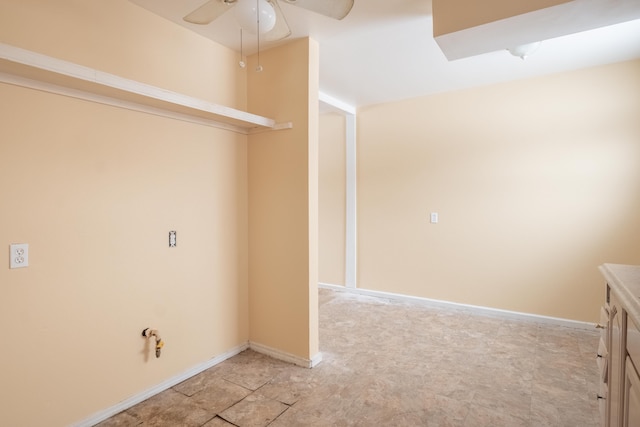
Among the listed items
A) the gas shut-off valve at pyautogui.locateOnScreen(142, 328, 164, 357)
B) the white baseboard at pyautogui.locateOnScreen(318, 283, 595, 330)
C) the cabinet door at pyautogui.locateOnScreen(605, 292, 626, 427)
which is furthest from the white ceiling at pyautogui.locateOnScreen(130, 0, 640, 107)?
the white baseboard at pyautogui.locateOnScreen(318, 283, 595, 330)

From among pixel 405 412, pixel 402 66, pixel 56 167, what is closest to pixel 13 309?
pixel 56 167

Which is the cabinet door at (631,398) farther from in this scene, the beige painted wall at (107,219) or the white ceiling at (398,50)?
the beige painted wall at (107,219)

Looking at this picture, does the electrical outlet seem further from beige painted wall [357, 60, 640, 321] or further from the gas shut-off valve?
beige painted wall [357, 60, 640, 321]

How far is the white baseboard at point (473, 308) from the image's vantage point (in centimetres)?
337

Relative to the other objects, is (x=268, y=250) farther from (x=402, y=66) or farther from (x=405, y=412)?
(x=402, y=66)

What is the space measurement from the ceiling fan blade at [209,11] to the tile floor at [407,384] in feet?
7.47

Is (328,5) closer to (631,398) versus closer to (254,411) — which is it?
(631,398)

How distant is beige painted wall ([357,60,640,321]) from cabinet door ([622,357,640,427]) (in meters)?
2.73

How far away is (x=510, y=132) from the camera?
3.60 meters

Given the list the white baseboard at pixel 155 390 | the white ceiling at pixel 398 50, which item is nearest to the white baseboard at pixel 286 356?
the white baseboard at pixel 155 390

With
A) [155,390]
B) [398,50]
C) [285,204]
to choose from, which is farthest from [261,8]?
[155,390]

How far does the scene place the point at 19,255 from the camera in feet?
5.52

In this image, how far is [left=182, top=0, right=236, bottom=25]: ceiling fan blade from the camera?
5.25 ft

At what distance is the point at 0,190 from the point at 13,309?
1.96 feet
